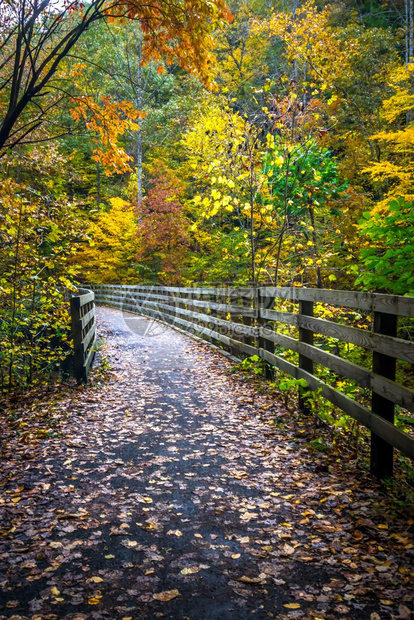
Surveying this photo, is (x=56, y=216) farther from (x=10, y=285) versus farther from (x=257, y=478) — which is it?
(x=257, y=478)

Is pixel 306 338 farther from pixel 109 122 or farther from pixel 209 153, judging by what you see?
pixel 209 153

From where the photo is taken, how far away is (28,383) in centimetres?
702

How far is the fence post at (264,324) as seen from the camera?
269 inches

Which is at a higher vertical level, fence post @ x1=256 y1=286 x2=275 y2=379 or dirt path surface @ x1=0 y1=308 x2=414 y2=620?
fence post @ x1=256 y1=286 x2=275 y2=379

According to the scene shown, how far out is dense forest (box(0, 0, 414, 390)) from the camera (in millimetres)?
4547

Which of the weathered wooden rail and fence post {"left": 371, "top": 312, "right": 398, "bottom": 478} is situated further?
fence post {"left": 371, "top": 312, "right": 398, "bottom": 478}

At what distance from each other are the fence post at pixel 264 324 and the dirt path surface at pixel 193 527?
4.62 feet

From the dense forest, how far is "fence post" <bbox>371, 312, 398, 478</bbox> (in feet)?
1.98

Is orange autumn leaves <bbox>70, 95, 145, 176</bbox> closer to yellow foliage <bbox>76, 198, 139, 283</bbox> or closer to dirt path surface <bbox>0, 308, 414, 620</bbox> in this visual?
dirt path surface <bbox>0, 308, 414, 620</bbox>

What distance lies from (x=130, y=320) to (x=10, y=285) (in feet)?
33.7

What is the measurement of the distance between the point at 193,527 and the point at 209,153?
11.1m

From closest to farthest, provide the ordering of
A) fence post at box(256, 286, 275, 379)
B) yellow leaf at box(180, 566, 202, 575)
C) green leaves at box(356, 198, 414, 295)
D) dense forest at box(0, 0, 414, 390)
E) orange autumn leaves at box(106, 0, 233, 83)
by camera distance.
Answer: yellow leaf at box(180, 566, 202, 575) < green leaves at box(356, 198, 414, 295) < orange autumn leaves at box(106, 0, 233, 83) < dense forest at box(0, 0, 414, 390) < fence post at box(256, 286, 275, 379)

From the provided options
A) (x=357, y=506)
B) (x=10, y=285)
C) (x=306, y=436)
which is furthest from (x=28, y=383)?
(x=357, y=506)

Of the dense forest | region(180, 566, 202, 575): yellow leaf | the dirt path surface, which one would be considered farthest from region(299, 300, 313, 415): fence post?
region(180, 566, 202, 575): yellow leaf
